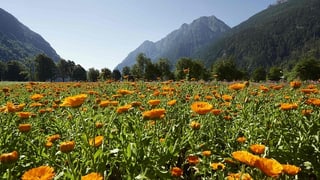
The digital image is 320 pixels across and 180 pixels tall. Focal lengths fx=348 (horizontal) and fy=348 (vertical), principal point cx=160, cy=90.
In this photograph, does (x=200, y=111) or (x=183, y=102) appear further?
(x=183, y=102)

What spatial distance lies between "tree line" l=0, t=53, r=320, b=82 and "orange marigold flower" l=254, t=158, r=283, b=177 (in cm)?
4714

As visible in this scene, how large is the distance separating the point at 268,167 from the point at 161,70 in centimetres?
7402

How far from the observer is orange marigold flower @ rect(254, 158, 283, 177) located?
153 cm

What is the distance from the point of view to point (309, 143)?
317 centimetres

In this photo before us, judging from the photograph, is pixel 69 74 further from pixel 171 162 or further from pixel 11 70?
pixel 171 162

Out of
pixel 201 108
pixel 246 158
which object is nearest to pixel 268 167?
pixel 246 158

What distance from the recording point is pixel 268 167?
5.13ft

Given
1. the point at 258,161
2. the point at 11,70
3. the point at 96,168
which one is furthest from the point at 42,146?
the point at 11,70

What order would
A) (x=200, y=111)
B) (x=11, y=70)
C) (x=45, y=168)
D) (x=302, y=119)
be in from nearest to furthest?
1. (x=45, y=168)
2. (x=200, y=111)
3. (x=302, y=119)
4. (x=11, y=70)

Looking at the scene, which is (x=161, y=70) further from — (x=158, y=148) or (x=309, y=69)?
(x=158, y=148)

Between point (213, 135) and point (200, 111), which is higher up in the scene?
point (200, 111)

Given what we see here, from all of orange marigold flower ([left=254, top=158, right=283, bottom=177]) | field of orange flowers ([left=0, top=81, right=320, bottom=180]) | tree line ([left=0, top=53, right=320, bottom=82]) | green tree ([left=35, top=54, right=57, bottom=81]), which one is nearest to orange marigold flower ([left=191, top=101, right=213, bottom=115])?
field of orange flowers ([left=0, top=81, right=320, bottom=180])

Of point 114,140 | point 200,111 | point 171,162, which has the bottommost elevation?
point 171,162

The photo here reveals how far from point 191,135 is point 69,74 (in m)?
113
